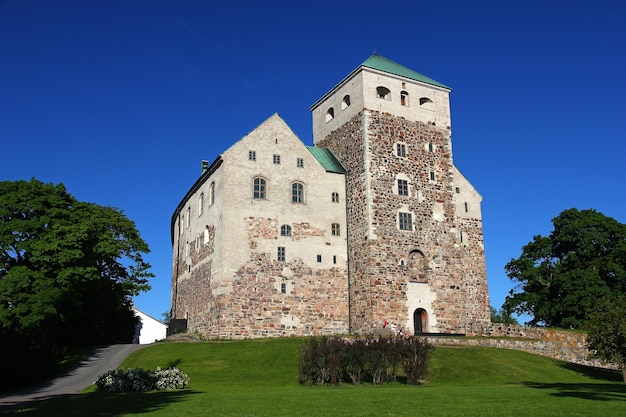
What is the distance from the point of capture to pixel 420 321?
42.1 metres

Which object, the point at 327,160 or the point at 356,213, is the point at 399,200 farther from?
the point at 327,160

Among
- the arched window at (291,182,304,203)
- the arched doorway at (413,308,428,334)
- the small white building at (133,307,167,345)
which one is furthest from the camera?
the small white building at (133,307,167,345)

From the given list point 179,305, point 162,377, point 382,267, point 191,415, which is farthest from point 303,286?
point 191,415

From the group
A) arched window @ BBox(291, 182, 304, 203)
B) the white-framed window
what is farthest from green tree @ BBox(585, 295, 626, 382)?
arched window @ BBox(291, 182, 304, 203)

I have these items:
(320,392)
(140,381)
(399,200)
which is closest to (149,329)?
(399,200)

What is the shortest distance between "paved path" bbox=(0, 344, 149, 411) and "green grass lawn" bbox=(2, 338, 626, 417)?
1.19 metres

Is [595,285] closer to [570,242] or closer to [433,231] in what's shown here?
[570,242]

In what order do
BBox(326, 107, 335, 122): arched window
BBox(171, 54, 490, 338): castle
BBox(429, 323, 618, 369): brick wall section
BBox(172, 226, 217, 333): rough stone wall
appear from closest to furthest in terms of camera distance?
BBox(171, 54, 490, 338): castle → BBox(172, 226, 217, 333): rough stone wall → BBox(429, 323, 618, 369): brick wall section → BBox(326, 107, 335, 122): arched window

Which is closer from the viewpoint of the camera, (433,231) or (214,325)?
(214,325)

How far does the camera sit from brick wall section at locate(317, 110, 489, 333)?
135 ft

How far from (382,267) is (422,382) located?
13551mm

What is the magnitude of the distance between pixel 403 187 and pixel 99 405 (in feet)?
98.1

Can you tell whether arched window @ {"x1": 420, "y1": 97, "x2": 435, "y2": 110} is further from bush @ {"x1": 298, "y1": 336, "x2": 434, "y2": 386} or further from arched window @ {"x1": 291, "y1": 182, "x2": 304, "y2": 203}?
bush @ {"x1": 298, "y1": 336, "x2": 434, "y2": 386}

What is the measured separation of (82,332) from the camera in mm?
42906
